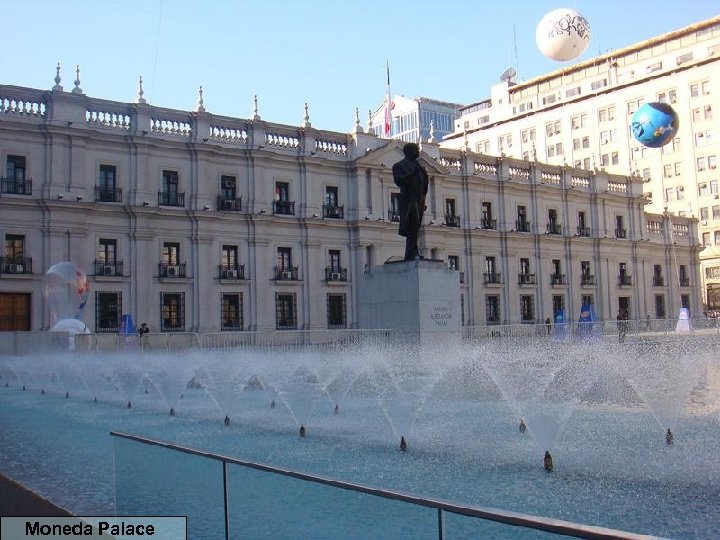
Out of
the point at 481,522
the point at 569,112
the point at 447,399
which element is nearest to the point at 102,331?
the point at 447,399

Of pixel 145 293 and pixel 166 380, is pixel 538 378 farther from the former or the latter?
pixel 145 293

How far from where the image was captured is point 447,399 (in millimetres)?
12445

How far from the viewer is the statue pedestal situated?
57.3ft

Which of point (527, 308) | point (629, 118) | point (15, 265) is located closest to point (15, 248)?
point (15, 265)

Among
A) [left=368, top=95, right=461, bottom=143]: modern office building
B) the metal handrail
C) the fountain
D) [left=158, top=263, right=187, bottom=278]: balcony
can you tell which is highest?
[left=368, top=95, right=461, bottom=143]: modern office building

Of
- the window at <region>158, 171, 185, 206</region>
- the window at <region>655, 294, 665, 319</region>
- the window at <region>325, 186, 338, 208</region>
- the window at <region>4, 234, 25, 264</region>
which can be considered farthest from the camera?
the window at <region>655, 294, 665, 319</region>

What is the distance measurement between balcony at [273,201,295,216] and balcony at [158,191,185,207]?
5.12m

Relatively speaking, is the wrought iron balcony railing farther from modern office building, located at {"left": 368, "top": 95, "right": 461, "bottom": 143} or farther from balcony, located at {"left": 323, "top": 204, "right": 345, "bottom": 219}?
modern office building, located at {"left": 368, "top": 95, "right": 461, "bottom": 143}

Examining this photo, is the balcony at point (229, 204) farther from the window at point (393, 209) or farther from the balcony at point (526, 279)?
the balcony at point (526, 279)

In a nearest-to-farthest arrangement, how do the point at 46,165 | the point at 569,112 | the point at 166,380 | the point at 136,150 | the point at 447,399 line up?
the point at 447,399 → the point at 166,380 → the point at 46,165 → the point at 136,150 → the point at 569,112

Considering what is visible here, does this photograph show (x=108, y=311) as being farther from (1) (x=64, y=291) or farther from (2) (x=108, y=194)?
(1) (x=64, y=291)

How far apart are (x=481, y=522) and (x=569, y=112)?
80885 mm

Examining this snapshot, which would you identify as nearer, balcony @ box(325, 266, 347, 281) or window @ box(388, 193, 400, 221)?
balcony @ box(325, 266, 347, 281)

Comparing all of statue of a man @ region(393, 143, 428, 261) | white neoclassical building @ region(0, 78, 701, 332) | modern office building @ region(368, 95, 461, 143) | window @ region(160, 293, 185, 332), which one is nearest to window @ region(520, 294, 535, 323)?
white neoclassical building @ region(0, 78, 701, 332)
